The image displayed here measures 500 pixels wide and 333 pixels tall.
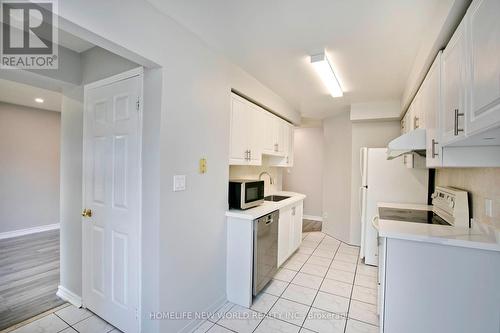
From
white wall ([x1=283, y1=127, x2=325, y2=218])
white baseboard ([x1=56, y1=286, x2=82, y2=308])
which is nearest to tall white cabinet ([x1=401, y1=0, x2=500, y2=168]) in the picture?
white baseboard ([x1=56, y1=286, x2=82, y2=308])

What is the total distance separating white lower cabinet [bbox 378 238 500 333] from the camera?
4.68 feet

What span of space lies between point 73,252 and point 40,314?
1.85ft

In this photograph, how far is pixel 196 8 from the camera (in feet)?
5.40

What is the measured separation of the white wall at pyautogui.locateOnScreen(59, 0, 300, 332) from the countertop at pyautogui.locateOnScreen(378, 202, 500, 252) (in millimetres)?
1492

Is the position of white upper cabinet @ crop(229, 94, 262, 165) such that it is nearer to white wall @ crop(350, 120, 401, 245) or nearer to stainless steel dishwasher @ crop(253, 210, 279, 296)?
stainless steel dishwasher @ crop(253, 210, 279, 296)

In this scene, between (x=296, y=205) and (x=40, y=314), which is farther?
(x=296, y=205)

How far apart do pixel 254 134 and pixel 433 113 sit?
72.9 inches

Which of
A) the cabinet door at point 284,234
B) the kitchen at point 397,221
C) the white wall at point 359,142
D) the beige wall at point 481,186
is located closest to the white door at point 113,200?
the kitchen at point 397,221

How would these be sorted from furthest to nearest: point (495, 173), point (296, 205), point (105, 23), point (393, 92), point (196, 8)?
point (296, 205), point (393, 92), point (196, 8), point (495, 173), point (105, 23)

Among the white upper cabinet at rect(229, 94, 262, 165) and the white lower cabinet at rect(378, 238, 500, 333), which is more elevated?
the white upper cabinet at rect(229, 94, 262, 165)

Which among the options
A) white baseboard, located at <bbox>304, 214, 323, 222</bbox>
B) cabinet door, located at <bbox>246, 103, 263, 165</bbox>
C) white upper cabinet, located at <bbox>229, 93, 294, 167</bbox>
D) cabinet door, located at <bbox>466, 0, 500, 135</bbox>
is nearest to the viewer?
cabinet door, located at <bbox>466, 0, 500, 135</bbox>

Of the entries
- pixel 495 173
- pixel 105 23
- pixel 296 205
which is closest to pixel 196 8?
pixel 105 23

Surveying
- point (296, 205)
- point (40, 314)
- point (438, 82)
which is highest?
point (438, 82)

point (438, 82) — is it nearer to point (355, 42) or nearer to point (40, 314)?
→ point (355, 42)
